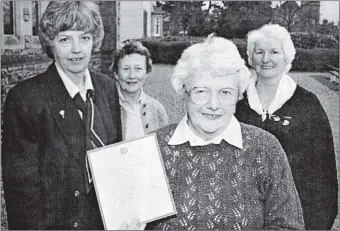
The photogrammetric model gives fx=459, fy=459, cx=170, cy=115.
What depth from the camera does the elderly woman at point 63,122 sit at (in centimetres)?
232

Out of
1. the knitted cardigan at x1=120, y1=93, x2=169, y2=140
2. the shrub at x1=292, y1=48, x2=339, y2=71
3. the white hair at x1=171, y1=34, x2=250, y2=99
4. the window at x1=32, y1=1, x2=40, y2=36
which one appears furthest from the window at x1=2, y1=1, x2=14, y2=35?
the shrub at x1=292, y1=48, x2=339, y2=71

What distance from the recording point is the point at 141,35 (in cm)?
241

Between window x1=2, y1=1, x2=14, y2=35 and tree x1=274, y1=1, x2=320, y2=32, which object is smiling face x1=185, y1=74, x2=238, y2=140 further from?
window x1=2, y1=1, x2=14, y2=35

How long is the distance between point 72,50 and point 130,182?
0.73m

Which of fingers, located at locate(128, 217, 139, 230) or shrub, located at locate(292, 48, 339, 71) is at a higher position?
shrub, located at locate(292, 48, 339, 71)

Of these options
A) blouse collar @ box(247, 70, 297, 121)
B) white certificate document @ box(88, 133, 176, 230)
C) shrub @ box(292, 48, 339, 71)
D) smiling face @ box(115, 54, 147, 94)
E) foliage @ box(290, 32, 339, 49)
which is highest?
foliage @ box(290, 32, 339, 49)

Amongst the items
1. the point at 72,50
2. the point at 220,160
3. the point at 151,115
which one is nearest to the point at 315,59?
the point at 220,160

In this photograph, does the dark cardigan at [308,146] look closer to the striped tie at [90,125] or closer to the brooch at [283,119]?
the brooch at [283,119]

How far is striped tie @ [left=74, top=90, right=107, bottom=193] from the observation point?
2.34 metres

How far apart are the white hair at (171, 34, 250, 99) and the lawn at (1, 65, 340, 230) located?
0.05 meters

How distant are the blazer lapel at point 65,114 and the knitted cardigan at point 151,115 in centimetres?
23

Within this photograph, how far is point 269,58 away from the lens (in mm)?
2361

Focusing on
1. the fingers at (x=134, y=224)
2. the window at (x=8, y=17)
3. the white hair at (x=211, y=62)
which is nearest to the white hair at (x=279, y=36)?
the white hair at (x=211, y=62)

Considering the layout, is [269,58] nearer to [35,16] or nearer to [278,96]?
[278,96]
